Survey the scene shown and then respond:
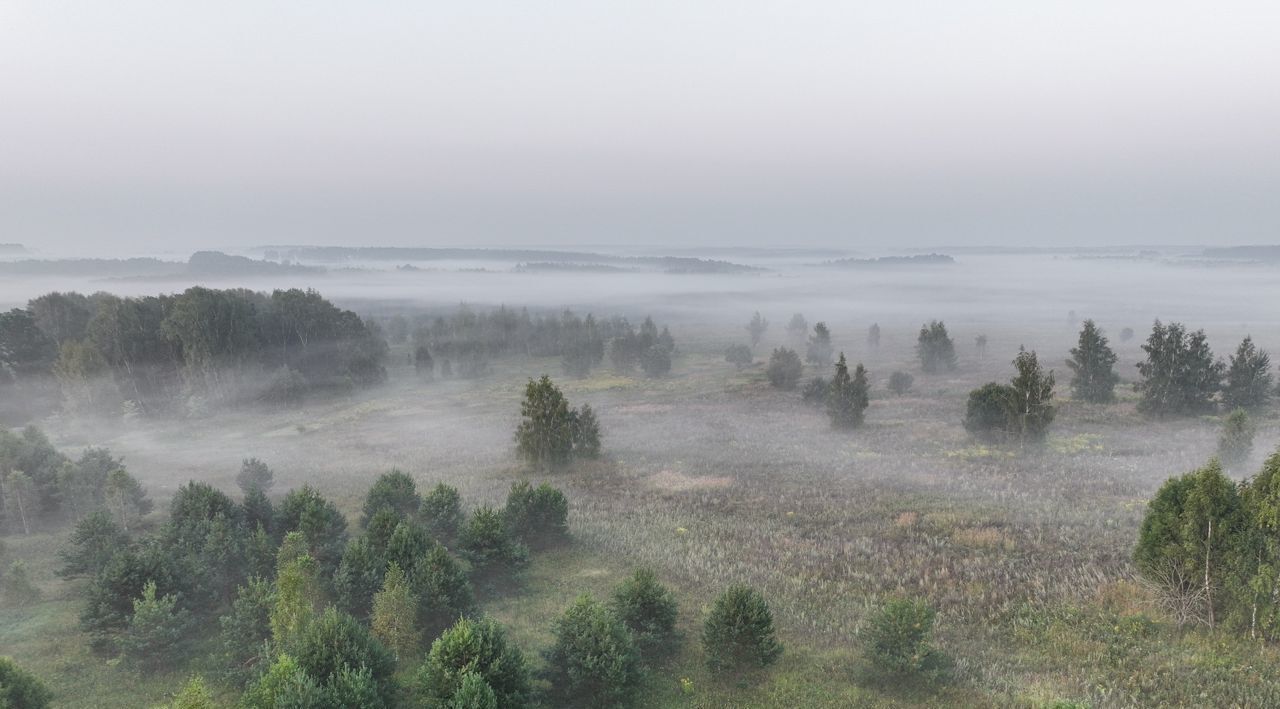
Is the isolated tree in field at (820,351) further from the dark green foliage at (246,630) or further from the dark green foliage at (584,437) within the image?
the dark green foliage at (246,630)

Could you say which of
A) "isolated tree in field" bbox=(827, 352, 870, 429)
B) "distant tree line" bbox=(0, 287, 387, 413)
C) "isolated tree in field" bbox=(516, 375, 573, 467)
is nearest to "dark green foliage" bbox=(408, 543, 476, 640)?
"isolated tree in field" bbox=(516, 375, 573, 467)

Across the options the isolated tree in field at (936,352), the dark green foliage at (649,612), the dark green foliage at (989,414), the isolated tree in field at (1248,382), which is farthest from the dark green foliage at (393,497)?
the isolated tree in field at (936,352)

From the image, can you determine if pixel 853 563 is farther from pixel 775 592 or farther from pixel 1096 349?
pixel 1096 349

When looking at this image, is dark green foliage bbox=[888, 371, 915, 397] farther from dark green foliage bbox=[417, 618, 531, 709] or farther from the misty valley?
dark green foliage bbox=[417, 618, 531, 709]

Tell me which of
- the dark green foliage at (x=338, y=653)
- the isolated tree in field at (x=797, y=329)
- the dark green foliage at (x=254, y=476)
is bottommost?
the dark green foliage at (x=254, y=476)

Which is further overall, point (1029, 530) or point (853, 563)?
point (1029, 530)

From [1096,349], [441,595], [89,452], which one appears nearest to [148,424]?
[89,452]
